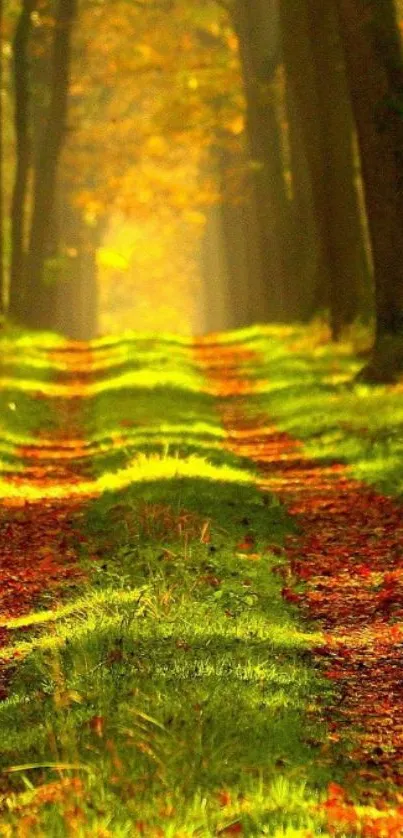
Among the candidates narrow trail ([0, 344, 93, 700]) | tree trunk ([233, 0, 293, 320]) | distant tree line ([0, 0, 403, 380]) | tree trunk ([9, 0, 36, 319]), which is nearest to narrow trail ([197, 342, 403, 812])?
narrow trail ([0, 344, 93, 700])

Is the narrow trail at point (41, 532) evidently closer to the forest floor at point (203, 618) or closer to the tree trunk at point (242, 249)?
the forest floor at point (203, 618)

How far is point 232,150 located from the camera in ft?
149

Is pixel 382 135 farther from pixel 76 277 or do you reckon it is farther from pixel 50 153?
pixel 76 277

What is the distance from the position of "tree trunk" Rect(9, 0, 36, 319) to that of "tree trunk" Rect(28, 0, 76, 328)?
133 cm

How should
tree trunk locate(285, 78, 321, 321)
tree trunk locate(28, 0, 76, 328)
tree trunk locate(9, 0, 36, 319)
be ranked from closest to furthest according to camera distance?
tree trunk locate(285, 78, 321, 321) < tree trunk locate(9, 0, 36, 319) < tree trunk locate(28, 0, 76, 328)

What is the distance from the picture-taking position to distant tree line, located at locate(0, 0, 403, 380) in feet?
56.5

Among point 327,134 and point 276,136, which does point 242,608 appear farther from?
point 276,136

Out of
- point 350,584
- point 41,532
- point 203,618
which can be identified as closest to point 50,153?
point 41,532

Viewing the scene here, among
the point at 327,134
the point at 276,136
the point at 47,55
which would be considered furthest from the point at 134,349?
the point at 47,55

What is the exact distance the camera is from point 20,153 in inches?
1329

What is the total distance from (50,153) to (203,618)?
30418mm

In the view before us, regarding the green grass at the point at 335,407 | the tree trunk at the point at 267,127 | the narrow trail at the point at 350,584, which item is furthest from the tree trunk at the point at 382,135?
the tree trunk at the point at 267,127

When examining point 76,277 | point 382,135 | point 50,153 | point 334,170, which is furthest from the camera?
point 76,277

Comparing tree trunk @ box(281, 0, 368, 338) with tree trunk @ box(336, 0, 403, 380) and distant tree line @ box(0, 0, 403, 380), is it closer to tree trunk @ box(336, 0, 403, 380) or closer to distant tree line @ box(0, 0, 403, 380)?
distant tree line @ box(0, 0, 403, 380)
